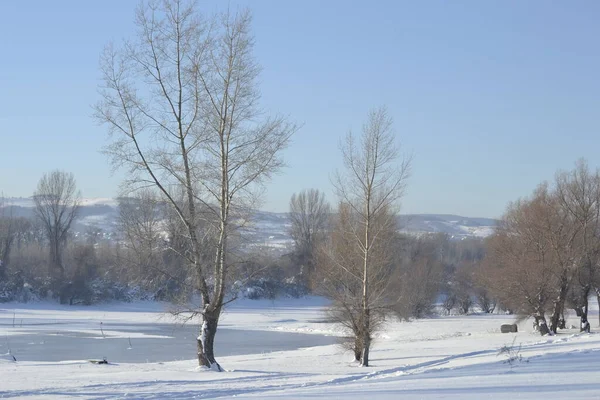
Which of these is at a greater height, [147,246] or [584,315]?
[147,246]

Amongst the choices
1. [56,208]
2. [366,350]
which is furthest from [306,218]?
[366,350]

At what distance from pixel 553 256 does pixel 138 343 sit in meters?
23.3

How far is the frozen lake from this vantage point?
32844 millimetres

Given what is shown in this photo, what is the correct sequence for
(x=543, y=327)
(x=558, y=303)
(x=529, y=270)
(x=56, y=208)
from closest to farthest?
(x=543, y=327), (x=529, y=270), (x=558, y=303), (x=56, y=208)

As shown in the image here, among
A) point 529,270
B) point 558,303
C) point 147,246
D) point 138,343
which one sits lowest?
point 138,343

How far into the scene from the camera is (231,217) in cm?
2200

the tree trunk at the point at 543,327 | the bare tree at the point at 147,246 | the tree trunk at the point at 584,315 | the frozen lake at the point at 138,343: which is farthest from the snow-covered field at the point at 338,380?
the tree trunk at the point at 584,315

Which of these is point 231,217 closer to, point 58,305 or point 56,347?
point 56,347

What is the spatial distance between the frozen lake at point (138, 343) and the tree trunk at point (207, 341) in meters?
5.26

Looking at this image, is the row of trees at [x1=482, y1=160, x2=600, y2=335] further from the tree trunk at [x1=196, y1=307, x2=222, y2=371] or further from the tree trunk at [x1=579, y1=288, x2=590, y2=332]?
the tree trunk at [x1=196, y1=307, x2=222, y2=371]

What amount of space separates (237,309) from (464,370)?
5678 centimetres

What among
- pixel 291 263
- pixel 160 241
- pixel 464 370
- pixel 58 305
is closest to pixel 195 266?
pixel 160 241

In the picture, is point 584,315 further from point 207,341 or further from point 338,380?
point 338,380

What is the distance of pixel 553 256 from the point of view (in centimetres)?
4006
